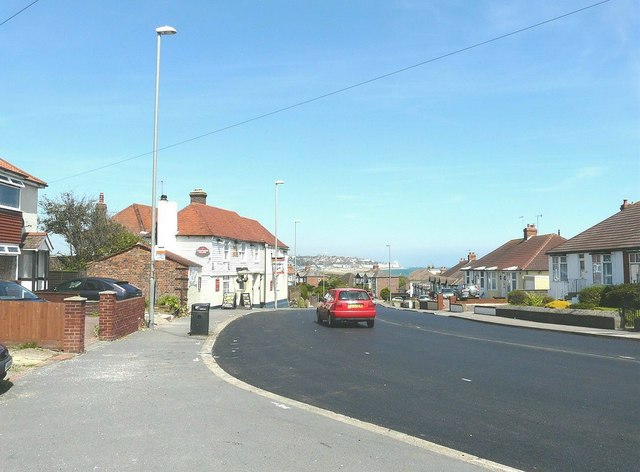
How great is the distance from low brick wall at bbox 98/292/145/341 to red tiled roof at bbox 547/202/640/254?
2723cm

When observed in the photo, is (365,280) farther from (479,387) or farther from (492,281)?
(479,387)

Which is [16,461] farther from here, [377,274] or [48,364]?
[377,274]

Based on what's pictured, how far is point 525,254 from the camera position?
190 ft

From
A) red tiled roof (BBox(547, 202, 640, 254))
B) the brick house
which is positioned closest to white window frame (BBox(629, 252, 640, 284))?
red tiled roof (BBox(547, 202, 640, 254))

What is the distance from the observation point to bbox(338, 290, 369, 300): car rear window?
23500 mm

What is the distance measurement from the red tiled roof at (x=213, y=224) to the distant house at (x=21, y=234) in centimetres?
1827

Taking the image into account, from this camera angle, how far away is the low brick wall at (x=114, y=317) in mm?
15773

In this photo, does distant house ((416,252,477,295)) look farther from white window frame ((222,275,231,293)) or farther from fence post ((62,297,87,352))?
fence post ((62,297,87,352))

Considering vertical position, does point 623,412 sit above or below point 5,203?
below

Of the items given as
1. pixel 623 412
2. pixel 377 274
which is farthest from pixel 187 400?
pixel 377 274

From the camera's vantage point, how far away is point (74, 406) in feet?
27.6

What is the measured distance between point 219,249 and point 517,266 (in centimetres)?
2746

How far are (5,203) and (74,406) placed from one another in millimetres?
20035

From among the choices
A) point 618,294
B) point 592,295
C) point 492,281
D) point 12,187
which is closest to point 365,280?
point 492,281
